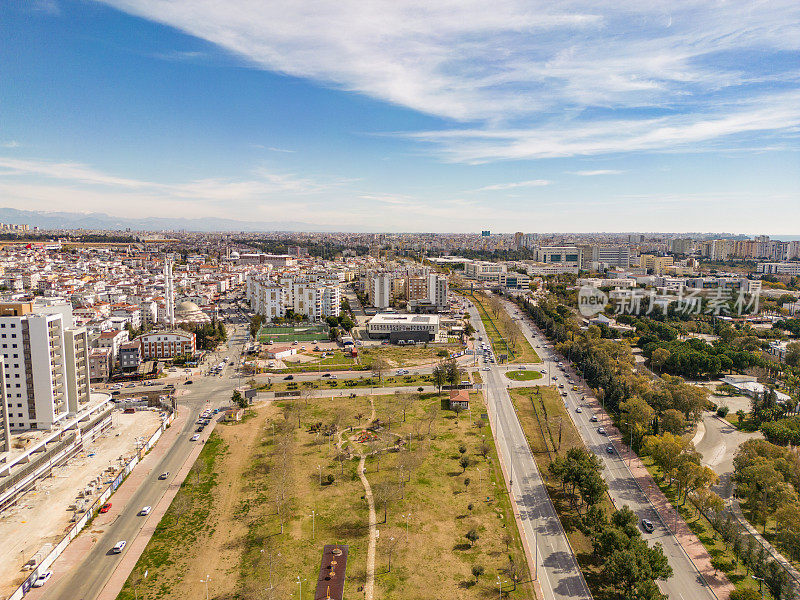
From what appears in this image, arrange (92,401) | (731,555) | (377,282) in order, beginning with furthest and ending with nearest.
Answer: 1. (377,282)
2. (92,401)
3. (731,555)

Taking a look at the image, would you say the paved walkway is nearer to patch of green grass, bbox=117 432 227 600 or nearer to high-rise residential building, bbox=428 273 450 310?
patch of green grass, bbox=117 432 227 600

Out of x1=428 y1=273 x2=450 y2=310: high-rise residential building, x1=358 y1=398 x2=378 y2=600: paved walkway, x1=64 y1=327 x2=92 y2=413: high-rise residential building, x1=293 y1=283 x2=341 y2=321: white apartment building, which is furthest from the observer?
x1=428 y1=273 x2=450 y2=310: high-rise residential building

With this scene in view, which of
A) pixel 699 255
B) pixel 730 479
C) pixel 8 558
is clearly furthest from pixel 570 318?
pixel 699 255

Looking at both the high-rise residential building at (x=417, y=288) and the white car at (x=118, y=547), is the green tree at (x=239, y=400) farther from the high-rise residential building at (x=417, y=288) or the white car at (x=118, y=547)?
→ the high-rise residential building at (x=417, y=288)

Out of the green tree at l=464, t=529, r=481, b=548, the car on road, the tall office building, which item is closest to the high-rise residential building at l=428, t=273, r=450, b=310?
the tall office building

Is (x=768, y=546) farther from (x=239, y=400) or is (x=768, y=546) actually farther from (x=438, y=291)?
(x=438, y=291)

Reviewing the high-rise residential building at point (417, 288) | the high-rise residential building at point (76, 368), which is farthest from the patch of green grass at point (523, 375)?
the high-rise residential building at point (76, 368)

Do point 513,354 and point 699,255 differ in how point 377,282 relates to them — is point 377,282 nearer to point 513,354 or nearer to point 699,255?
point 513,354
